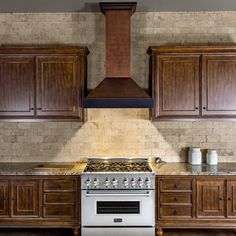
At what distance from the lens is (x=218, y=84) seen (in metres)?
4.35

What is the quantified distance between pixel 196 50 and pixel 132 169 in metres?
1.73

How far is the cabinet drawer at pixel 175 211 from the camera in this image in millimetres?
4102

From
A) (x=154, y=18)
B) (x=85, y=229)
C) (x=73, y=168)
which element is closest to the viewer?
(x=85, y=229)

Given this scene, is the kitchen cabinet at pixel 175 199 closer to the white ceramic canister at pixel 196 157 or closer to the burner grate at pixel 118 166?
the burner grate at pixel 118 166

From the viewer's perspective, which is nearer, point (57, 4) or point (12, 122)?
point (57, 4)

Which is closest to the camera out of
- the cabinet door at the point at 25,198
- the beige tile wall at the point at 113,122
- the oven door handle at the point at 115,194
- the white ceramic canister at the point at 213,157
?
the oven door handle at the point at 115,194

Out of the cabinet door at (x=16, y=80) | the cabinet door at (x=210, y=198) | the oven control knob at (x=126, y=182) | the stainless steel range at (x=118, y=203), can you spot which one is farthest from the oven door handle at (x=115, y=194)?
the cabinet door at (x=16, y=80)

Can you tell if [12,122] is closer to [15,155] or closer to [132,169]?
[15,155]

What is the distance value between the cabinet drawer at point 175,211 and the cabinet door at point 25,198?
1550 mm

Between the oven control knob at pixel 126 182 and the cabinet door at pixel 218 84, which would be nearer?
the oven control knob at pixel 126 182

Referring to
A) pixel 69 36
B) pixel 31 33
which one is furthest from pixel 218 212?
pixel 31 33

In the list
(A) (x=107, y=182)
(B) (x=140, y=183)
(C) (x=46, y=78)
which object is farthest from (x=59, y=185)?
(C) (x=46, y=78)

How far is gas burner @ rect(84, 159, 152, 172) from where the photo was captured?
13.7 feet

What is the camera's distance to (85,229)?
4.02m
